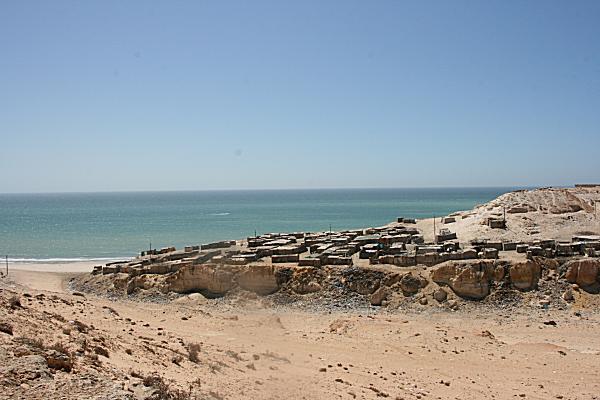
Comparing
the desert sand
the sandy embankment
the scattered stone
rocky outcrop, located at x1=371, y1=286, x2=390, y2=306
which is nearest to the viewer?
the desert sand

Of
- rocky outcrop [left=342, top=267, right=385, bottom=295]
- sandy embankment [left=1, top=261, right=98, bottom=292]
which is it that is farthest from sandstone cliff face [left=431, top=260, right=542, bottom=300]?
sandy embankment [left=1, top=261, right=98, bottom=292]

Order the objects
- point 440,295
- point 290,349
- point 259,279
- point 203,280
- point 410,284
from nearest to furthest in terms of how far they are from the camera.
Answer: point 290,349, point 440,295, point 410,284, point 259,279, point 203,280

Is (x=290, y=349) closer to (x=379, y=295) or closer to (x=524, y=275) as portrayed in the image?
(x=379, y=295)

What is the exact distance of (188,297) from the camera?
86.9ft

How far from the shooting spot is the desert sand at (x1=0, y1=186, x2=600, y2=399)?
404 inches

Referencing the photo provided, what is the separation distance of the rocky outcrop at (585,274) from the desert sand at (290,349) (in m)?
0.78

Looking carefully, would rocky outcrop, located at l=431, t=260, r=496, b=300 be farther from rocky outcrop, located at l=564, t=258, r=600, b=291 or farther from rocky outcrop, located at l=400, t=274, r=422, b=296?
rocky outcrop, located at l=564, t=258, r=600, b=291

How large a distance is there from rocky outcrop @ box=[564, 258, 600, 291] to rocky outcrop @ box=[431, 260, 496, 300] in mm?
3591

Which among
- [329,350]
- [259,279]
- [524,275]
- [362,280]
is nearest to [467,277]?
[524,275]

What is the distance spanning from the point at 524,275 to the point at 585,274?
279 centimetres

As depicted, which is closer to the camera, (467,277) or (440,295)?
(440,295)

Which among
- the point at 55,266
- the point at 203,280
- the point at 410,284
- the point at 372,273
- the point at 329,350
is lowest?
the point at 55,266

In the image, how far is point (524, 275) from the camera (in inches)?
991

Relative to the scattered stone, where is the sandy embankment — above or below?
below
